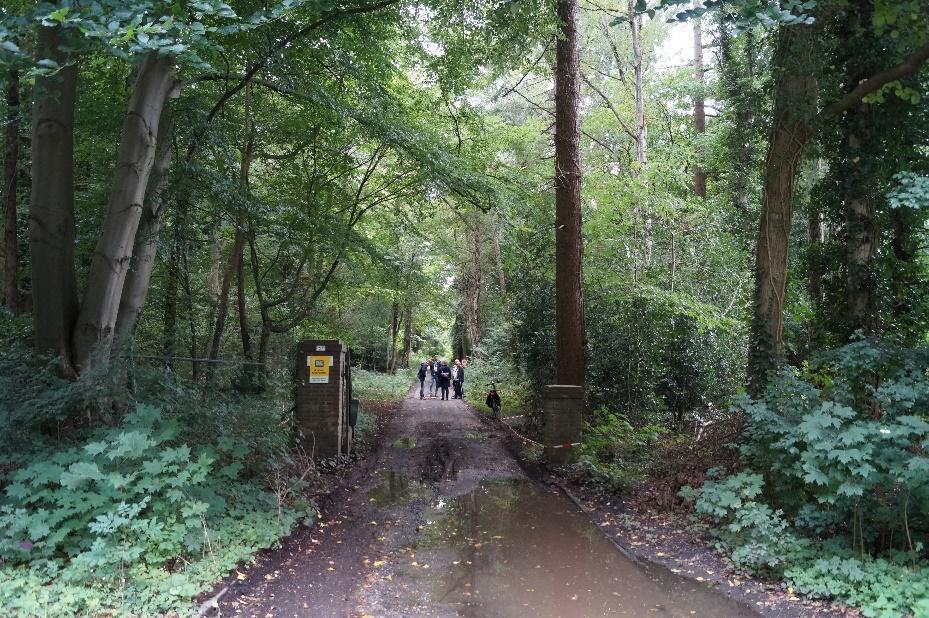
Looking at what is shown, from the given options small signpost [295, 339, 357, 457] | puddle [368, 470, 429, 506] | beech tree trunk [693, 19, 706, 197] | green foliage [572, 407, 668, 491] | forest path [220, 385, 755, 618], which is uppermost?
beech tree trunk [693, 19, 706, 197]

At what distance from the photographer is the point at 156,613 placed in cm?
411

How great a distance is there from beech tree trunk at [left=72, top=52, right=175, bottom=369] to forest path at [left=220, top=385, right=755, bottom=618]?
328cm

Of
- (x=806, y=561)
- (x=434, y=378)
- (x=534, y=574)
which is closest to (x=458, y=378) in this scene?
(x=434, y=378)

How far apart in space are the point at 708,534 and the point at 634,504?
1.43 metres

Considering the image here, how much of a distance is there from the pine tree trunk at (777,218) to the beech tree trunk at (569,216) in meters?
3.83

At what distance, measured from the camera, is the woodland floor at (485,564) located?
4.67 metres

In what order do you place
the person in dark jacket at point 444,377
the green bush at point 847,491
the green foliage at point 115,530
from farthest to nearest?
1. the person in dark jacket at point 444,377
2. the green bush at point 847,491
3. the green foliage at point 115,530

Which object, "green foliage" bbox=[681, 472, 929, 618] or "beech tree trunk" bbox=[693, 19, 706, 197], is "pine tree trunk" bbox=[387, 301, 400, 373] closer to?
"beech tree trunk" bbox=[693, 19, 706, 197]

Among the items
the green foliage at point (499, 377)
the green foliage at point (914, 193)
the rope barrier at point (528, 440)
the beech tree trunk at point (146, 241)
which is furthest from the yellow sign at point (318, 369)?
the green foliage at point (914, 193)

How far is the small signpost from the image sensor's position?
32.1 ft

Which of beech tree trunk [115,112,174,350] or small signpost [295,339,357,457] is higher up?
beech tree trunk [115,112,174,350]

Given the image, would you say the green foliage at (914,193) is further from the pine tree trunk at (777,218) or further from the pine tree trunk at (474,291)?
the pine tree trunk at (474,291)

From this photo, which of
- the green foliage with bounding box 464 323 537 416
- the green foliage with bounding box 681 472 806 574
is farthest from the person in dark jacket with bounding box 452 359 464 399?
the green foliage with bounding box 681 472 806 574

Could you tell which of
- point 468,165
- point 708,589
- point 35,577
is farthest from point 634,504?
point 468,165
